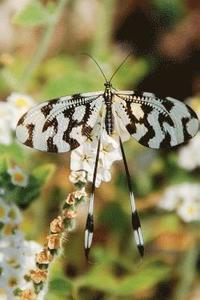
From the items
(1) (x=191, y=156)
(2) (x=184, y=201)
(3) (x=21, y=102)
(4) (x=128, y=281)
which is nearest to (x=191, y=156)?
(1) (x=191, y=156)

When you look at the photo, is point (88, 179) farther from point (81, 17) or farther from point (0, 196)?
point (81, 17)

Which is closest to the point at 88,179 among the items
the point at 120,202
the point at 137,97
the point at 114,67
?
the point at 137,97

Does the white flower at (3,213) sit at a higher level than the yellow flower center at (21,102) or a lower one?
lower

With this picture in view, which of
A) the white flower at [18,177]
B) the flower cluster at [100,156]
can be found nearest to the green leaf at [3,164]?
the white flower at [18,177]

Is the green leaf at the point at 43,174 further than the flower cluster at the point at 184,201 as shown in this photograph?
No

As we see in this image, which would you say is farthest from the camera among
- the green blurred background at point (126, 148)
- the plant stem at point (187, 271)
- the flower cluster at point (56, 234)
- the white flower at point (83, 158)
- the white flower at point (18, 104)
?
the plant stem at point (187, 271)

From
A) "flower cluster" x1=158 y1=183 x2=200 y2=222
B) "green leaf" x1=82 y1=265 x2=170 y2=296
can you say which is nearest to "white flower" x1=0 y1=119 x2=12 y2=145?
"green leaf" x1=82 y1=265 x2=170 y2=296

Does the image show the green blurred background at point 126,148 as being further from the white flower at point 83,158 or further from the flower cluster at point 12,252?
the white flower at point 83,158
